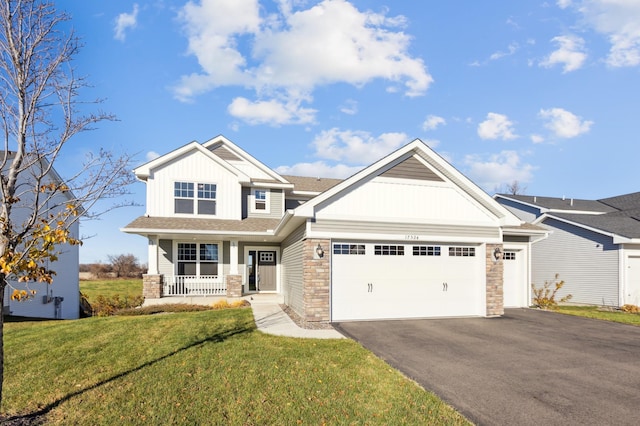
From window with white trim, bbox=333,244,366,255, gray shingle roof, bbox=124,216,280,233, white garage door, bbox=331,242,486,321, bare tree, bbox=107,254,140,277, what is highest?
gray shingle roof, bbox=124,216,280,233

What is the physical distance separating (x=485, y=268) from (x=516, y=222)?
1962 millimetres

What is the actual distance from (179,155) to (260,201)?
4656 mm

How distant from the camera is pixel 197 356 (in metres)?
7.11

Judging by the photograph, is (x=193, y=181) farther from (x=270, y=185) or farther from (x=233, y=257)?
(x=233, y=257)

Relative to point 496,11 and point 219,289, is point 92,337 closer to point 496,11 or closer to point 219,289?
point 219,289

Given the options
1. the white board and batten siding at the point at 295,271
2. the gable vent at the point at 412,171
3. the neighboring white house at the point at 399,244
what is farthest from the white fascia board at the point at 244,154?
the gable vent at the point at 412,171

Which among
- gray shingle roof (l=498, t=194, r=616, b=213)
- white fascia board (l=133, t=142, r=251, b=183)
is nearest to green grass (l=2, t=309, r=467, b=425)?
white fascia board (l=133, t=142, r=251, b=183)

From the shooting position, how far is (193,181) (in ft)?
55.7

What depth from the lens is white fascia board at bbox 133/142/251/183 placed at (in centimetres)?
1616

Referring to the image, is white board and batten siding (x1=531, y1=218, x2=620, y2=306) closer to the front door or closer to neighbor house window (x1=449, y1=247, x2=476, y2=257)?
neighbor house window (x1=449, y1=247, x2=476, y2=257)

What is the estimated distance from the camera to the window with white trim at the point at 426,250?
11.6 meters

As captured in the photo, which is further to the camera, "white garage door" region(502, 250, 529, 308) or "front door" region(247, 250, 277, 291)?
"front door" region(247, 250, 277, 291)

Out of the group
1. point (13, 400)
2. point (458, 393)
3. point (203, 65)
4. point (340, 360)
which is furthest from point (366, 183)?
point (13, 400)

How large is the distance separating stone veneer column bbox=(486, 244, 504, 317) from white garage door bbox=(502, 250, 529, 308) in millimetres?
2872
